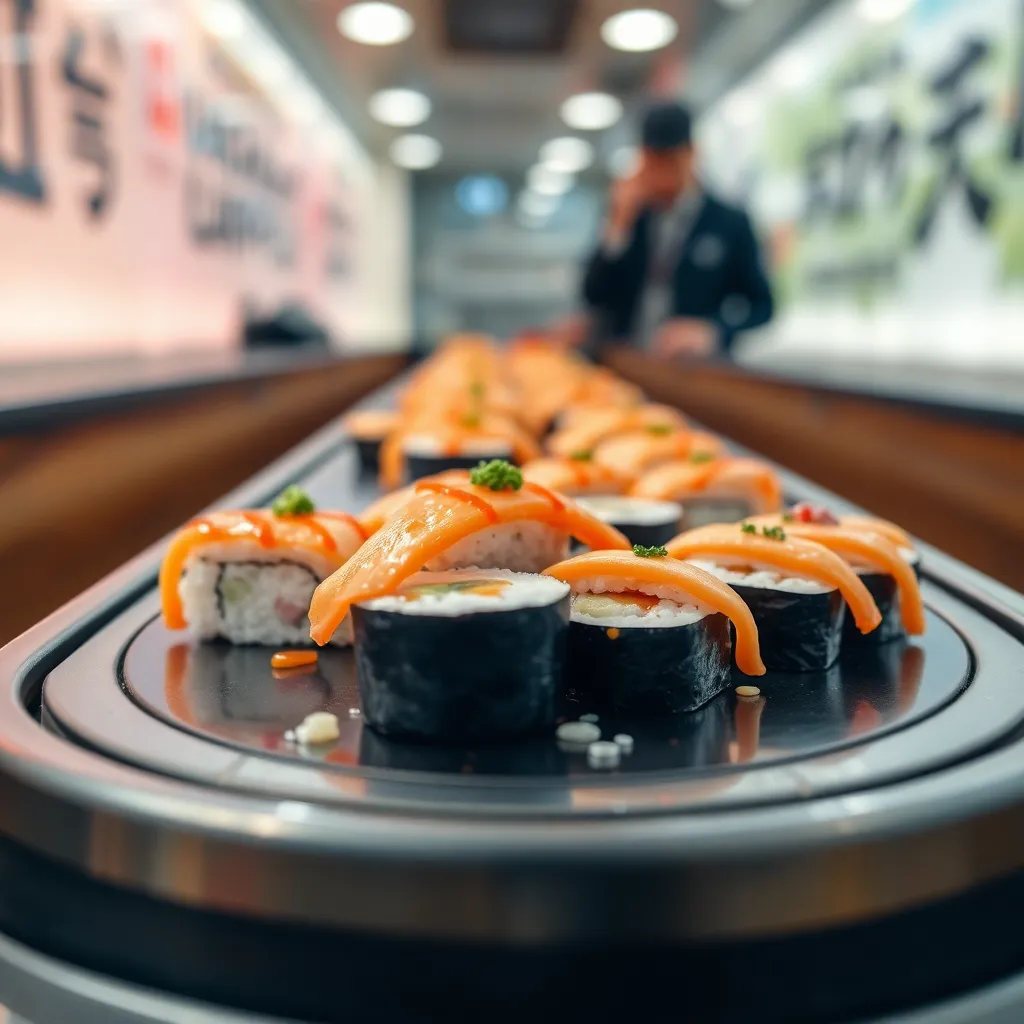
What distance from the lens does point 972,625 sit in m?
1.35

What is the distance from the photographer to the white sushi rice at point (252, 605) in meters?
1.28

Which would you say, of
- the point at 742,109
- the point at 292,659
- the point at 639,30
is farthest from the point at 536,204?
the point at 292,659

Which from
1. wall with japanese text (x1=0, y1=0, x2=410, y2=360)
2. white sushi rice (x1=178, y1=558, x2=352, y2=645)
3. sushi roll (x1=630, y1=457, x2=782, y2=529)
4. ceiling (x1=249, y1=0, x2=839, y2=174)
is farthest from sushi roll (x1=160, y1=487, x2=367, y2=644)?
ceiling (x1=249, y1=0, x2=839, y2=174)

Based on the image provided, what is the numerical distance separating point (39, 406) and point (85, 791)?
175cm

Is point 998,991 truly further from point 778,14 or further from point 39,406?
point 778,14

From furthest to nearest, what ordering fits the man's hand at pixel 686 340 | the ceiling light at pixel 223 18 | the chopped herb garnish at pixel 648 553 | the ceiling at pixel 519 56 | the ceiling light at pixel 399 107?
1. the ceiling light at pixel 399 107
2. the ceiling light at pixel 223 18
3. the ceiling at pixel 519 56
4. the man's hand at pixel 686 340
5. the chopped herb garnish at pixel 648 553

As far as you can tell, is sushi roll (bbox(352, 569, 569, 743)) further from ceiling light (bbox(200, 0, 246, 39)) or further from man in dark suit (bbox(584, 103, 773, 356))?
ceiling light (bbox(200, 0, 246, 39))

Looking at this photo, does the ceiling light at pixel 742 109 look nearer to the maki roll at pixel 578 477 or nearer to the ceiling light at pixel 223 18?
the ceiling light at pixel 223 18

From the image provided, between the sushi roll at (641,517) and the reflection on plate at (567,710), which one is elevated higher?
the sushi roll at (641,517)

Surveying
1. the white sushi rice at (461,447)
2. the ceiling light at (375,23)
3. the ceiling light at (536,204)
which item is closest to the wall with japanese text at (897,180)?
the ceiling light at (375,23)

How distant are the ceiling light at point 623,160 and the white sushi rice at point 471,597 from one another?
13.1m

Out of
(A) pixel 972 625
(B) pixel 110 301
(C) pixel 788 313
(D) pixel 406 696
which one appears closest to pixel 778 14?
(C) pixel 788 313

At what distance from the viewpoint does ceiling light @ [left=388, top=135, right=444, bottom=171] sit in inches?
572

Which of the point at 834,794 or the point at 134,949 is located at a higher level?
the point at 834,794
